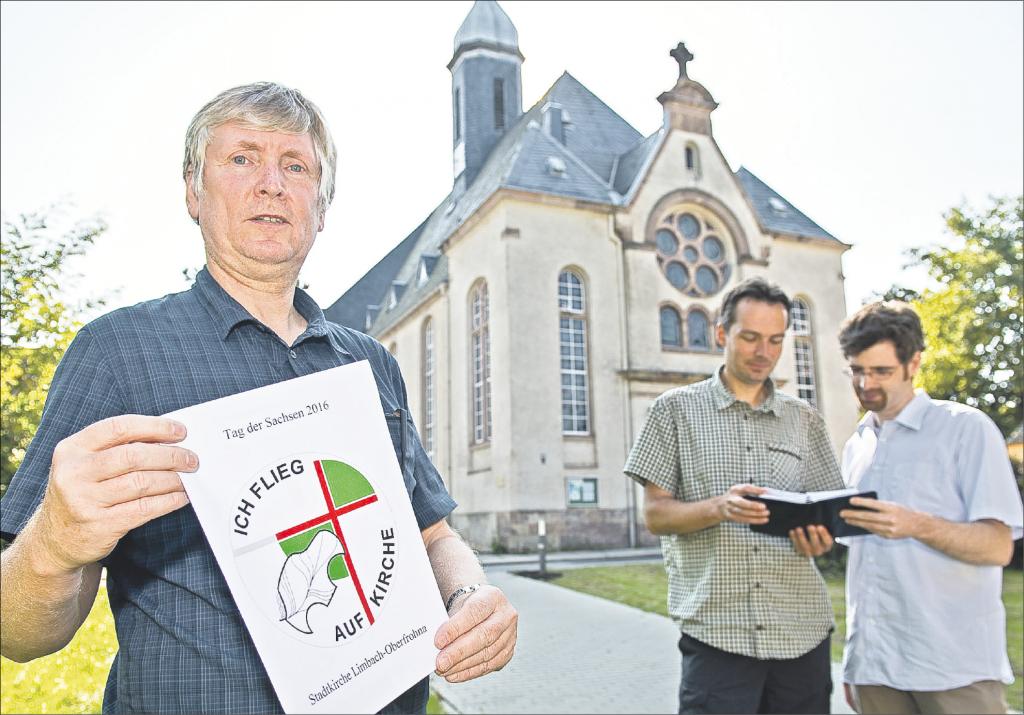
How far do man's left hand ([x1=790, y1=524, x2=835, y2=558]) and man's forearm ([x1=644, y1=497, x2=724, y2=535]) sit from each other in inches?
13.7

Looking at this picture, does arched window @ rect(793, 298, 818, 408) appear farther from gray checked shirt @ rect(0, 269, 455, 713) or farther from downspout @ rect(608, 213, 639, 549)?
gray checked shirt @ rect(0, 269, 455, 713)

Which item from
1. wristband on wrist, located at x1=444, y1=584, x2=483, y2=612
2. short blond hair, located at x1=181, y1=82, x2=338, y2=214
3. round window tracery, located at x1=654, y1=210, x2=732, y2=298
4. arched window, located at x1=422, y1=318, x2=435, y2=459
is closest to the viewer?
wristband on wrist, located at x1=444, y1=584, x2=483, y2=612

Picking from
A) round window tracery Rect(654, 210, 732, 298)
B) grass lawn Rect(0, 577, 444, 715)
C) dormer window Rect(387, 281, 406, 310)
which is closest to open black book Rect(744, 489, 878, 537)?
grass lawn Rect(0, 577, 444, 715)

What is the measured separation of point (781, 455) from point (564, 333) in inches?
845

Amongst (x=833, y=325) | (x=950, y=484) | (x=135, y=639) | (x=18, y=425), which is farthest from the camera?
(x=833, y=325)

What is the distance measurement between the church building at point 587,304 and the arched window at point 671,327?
0.05 metres

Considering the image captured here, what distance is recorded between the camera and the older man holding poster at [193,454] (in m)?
1.42

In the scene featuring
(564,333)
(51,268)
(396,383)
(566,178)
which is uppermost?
(566,178)

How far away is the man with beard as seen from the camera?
11.0 ft

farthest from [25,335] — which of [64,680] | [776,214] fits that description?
[776,214]

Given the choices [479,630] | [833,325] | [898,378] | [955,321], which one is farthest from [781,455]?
[833,325]

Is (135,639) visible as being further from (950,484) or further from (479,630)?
(950,484)

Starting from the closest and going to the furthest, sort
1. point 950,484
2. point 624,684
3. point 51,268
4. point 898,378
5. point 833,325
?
point 950,484 < point 898,378 < point 624,684 < point 51,268 < point 833,325

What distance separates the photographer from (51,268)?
10344 mm
